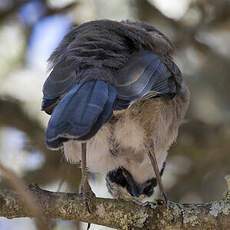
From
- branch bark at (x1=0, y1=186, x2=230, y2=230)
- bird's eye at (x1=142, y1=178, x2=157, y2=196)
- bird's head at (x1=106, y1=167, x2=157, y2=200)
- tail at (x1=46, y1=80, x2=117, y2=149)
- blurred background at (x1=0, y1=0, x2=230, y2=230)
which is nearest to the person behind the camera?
tail at (x1=46, y1=80, x2=117, y2=149)

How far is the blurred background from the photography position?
5.43 m

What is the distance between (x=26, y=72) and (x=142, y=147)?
73.5 inches

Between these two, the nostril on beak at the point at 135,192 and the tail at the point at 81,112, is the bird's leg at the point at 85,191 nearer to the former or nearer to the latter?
the tail at the point at 81,112

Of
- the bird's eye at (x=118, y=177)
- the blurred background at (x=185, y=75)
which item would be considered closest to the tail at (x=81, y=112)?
the bird's eye at (x=118, y=177)

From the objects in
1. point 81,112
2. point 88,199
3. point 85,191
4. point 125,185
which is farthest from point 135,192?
point 81,112

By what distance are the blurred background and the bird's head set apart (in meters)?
0.89

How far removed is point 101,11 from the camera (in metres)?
5.41

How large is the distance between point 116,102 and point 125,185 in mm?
1113

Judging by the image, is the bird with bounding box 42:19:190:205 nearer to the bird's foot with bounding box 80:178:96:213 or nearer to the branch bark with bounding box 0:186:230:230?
the bird's foot with bounding box 80:178:96:213

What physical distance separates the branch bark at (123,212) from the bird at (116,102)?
0.38 feet

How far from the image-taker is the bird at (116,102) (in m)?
3.21

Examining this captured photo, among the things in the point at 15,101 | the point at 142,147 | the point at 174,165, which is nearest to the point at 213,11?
the point at 174,165

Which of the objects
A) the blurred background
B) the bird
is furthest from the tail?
the blurred background

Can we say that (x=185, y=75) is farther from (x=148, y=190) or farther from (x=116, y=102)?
(x=116, y=102)
